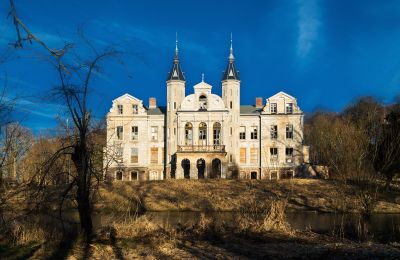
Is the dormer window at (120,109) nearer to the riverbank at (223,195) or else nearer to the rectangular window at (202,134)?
the rectangular window at (202,134)

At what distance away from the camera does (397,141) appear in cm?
1917

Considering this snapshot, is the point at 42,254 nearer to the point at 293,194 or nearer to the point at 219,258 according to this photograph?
the point at 219,258

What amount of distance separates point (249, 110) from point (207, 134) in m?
7.21

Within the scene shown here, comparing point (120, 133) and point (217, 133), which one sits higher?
point (120, 133)

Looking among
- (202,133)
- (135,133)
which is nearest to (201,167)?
Result: (202,133)

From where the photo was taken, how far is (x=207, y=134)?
53.5 m

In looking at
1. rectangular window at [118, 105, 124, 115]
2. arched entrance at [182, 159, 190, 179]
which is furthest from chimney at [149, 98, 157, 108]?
arched entrance at [182, 159, 190, 179]

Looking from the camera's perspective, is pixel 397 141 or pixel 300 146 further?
pixel 300 146

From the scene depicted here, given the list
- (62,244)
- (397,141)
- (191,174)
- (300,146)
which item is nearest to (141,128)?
(191,174)

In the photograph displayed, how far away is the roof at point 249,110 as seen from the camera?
56.3 metres

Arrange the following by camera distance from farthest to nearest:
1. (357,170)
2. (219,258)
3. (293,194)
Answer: (293,194) < (357,170) < (219,258)

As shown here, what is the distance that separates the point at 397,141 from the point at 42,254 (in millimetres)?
14188

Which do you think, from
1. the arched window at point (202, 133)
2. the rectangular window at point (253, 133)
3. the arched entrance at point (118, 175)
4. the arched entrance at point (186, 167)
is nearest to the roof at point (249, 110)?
the rectangular window at point (253, 133)

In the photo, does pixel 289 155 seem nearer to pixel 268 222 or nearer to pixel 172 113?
pixel 172 113
